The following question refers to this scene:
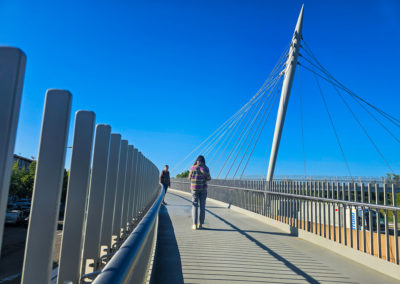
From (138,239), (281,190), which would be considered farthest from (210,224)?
(138,239)

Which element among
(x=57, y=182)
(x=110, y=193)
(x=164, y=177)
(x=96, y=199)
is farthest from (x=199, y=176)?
(x=57, y=182)

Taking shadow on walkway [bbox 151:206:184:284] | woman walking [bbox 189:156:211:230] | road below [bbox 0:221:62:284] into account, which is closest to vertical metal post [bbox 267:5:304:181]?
woman walking [bbox 189:156:211:230]

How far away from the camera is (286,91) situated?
18359mm

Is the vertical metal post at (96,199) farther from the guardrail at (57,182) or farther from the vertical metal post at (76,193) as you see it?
the vertical metal post at (76,193)

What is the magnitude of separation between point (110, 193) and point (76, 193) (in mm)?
1005

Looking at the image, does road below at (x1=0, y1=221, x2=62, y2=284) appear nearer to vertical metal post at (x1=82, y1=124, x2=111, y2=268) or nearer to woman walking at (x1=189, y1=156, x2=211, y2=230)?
woman walking at (x1=189, y1=156, x2=211, y2=230)

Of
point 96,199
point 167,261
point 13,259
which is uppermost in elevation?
point 96,199

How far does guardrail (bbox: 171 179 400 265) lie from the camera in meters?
4.98

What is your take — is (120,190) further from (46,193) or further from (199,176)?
(199,176)

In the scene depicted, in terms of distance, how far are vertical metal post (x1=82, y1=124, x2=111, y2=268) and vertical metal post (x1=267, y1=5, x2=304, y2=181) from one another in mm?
15422

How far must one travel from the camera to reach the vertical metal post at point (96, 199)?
221cm

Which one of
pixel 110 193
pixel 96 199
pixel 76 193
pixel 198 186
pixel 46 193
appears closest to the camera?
pixel 46 193

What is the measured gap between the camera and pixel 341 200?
6090 millimetres

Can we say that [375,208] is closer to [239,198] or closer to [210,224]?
[210,224]
